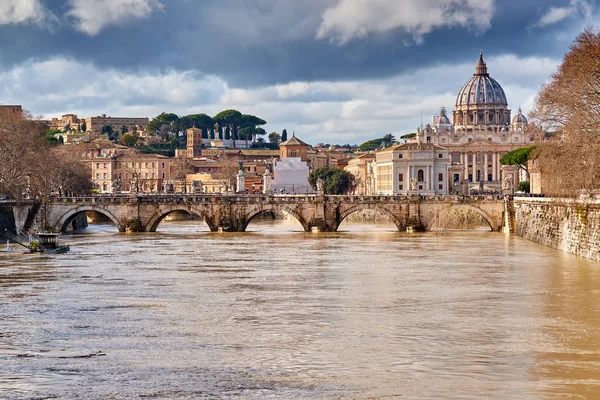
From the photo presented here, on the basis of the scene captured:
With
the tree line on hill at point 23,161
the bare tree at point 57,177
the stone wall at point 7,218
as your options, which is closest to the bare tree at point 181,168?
the bare tree at point 57,177

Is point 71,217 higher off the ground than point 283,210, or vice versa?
point 283,210

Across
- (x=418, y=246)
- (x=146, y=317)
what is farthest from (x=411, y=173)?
(x=146, y=317)

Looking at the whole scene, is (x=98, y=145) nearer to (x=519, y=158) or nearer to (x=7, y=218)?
(x=519, y=158)

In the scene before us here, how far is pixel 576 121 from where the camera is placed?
50.8m

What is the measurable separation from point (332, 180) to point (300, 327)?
11154 cm

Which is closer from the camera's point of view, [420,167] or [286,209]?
[286,209]

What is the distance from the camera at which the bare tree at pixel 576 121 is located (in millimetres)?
49781

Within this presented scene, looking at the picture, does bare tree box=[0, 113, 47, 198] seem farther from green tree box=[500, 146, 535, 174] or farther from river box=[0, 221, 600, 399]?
green tree box=[500, 146, 535, 174]

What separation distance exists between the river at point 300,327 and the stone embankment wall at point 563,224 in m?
1.43

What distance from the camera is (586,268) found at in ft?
151

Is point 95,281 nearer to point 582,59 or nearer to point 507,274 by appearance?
point 507,274

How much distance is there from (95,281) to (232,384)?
64.1ft

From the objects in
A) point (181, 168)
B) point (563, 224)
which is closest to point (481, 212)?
point (563, 224)

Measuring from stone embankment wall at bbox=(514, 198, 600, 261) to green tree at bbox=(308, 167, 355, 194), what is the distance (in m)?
70.4
